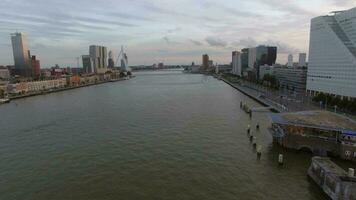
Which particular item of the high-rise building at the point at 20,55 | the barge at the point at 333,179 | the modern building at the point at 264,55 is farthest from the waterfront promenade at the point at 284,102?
the high-rise building at the point at 20,55

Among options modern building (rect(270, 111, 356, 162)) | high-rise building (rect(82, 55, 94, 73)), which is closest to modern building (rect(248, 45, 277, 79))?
modern building (rect(270, 111, 356, 162))

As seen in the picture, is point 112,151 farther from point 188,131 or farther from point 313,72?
point 313,72

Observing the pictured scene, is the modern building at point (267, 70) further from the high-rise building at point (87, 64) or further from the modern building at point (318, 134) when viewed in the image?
the high-rise building at point (87, 64)

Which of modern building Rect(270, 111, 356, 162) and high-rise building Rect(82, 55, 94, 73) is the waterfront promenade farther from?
high-rise building Rect(82, 55, 94, 73)

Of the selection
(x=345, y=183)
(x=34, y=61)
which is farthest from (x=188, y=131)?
(x=34, y=61)

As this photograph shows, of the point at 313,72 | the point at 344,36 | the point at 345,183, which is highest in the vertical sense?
the point at 344,36

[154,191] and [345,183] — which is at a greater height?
[345,183]

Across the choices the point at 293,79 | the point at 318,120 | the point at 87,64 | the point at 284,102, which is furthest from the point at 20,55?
the point at 318,120
